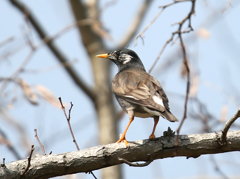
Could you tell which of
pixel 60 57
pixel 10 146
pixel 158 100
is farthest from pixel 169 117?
pixel 60 57

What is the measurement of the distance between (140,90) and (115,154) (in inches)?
55.2

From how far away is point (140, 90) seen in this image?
17.0 ft

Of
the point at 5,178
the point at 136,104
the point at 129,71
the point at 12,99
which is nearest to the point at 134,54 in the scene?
the point at 129,71

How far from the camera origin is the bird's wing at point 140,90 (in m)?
4.80

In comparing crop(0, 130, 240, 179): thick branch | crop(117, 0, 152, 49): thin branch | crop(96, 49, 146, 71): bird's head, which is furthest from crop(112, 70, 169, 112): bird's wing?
crop(117, 0, 152, 49): thin branch

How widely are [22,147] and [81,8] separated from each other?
566 centimetres

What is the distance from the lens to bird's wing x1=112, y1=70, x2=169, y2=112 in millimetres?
4797

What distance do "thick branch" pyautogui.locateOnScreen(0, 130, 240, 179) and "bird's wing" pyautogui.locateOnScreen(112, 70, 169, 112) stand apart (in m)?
0.56

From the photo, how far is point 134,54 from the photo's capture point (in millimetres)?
6957

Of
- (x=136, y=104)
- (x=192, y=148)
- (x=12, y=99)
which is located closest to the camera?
(x=192, y=148)

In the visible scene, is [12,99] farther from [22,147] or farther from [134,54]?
[134,54]

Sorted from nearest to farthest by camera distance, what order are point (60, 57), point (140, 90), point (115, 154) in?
point (115, 154)
point (140, 90)
point (60, 57)

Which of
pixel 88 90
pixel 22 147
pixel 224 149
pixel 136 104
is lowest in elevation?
pixel 224 149

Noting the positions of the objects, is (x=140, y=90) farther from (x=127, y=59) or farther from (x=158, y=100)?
(x=127, y=59)
